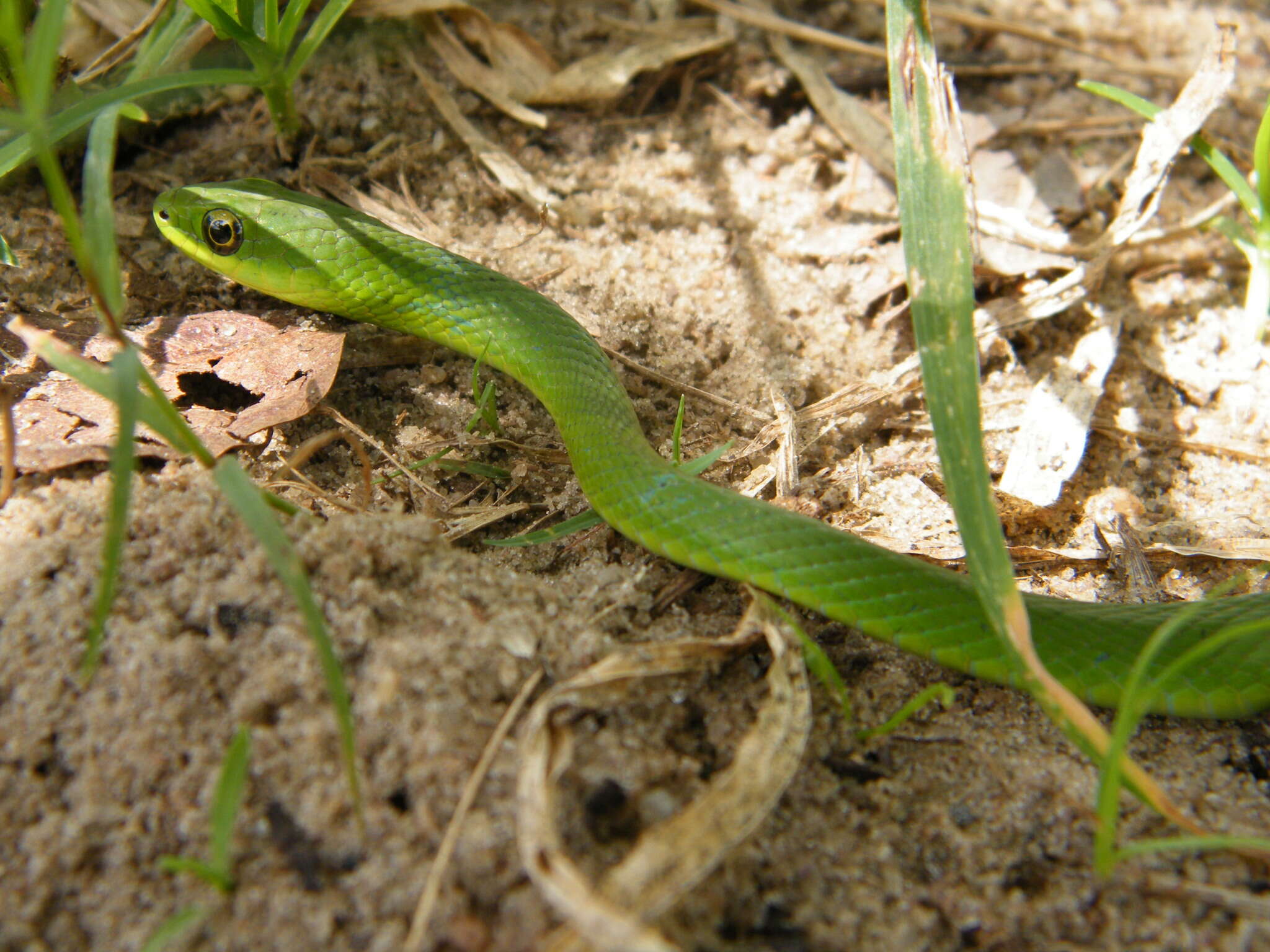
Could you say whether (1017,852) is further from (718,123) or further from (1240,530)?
A: (718,123)

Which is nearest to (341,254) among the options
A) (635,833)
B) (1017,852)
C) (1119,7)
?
(635,833)

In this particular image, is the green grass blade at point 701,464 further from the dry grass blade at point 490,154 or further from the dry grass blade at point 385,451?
the dry grass blade at point 490,154

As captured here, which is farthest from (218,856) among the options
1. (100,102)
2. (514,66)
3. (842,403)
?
(514,66)

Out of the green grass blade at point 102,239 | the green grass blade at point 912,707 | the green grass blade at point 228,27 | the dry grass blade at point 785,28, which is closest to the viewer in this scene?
the green grass blade at point 102,239

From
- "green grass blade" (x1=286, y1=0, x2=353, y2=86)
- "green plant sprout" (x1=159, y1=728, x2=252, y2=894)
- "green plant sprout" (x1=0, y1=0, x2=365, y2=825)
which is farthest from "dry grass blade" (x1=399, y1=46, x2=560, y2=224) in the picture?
"green plant sprout" (x1=159, y1=728, x2=252, y2=894)

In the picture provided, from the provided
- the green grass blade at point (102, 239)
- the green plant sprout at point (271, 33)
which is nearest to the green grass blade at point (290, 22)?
the green plant sprout at point (271, 33)

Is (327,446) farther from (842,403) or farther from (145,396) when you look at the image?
(842,403)

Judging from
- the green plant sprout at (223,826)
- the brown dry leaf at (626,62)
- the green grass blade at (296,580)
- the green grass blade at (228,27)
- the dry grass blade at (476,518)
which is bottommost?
the dry grass blade at (476,518)
